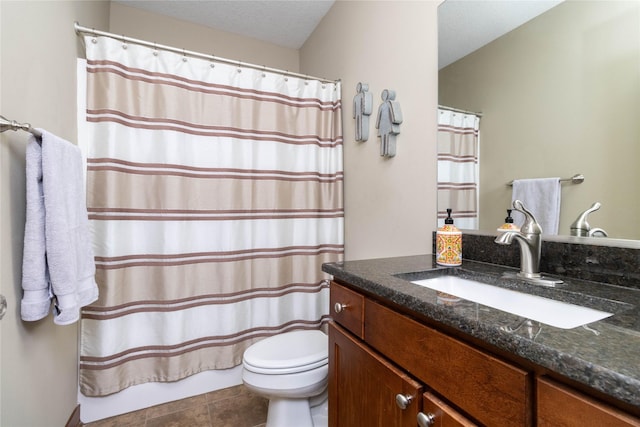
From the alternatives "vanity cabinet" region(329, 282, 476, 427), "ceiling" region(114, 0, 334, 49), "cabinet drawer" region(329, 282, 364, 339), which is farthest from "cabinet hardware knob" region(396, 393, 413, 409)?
"ceiling" region(114, 0, 334, 49)

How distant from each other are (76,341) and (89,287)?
1.77 ft

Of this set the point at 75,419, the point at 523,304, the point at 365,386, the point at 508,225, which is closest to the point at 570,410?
the point at 523,304

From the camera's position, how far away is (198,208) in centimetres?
169

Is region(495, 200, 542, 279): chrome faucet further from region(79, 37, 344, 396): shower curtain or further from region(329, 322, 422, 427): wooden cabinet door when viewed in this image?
region(79, 37, 344, 396): shower curtain

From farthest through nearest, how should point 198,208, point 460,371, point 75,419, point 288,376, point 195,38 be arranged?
point 195,38, point 198,208, point 75,419, point 288,376, point 460,371

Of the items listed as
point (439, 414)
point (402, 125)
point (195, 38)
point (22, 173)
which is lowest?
point (439, 414)

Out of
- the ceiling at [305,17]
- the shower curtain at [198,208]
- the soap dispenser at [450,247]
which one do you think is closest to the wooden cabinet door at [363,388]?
the soap dispenser at [450,247]

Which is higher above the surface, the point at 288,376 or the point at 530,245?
the point at 530,245

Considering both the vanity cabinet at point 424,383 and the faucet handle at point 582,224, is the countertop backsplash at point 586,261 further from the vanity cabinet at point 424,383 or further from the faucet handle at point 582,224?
the vanity cabinet at point 424,383

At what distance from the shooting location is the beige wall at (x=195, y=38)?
217 centimetres

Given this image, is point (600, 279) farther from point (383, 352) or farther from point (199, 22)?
point (199, 22)

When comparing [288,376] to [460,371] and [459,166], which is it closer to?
[460,371]

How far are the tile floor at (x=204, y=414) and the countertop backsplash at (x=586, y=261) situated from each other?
147 cm

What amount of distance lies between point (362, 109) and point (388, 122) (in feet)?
0.82
